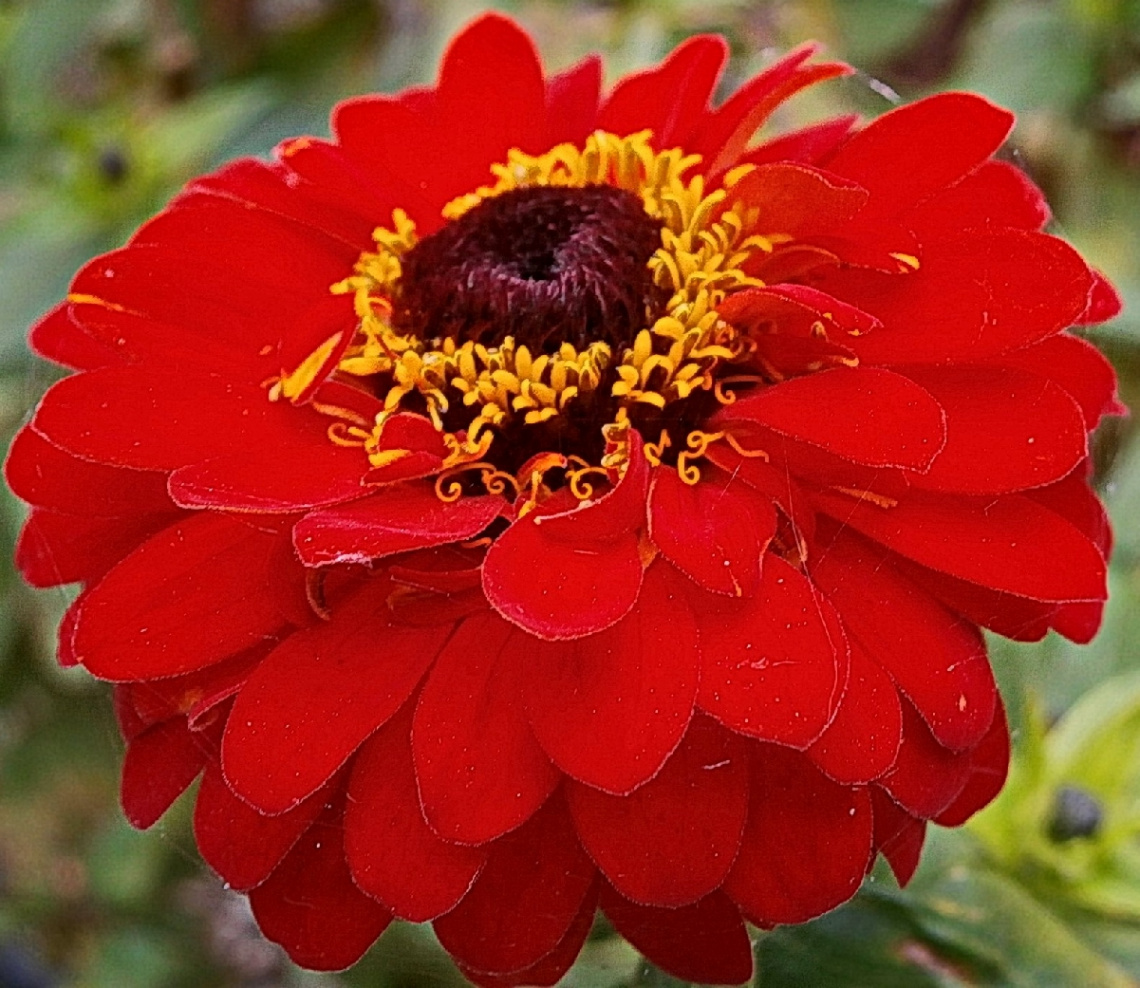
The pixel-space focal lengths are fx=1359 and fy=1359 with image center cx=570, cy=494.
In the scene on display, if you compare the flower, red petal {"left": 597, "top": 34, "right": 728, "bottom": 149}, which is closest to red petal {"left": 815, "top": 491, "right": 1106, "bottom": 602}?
the flower

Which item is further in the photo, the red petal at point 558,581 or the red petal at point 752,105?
the red petal at point 752,105

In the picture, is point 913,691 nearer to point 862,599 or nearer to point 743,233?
point 862,599

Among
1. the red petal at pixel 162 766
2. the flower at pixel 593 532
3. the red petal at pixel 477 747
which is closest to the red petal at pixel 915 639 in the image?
the flower at pixel 593 532

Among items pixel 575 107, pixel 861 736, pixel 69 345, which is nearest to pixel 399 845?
pixel 861 736

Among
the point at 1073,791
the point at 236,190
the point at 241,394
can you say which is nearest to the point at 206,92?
the point at 236,190

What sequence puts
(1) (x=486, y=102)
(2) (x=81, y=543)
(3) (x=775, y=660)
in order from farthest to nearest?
(1) (x=486, y=102)
(2) (x=81, y=543)
(3) (x=775, y=660)

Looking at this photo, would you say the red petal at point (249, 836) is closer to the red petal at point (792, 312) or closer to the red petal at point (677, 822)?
the red petal at point (677, 822)

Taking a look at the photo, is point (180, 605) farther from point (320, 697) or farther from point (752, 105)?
point (752, 105)

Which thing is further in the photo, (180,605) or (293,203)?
(293,203)
